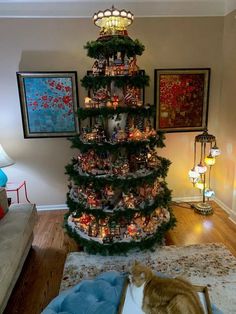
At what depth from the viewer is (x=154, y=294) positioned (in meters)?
1.59

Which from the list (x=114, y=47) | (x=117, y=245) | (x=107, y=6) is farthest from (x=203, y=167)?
(x=107, y=6)

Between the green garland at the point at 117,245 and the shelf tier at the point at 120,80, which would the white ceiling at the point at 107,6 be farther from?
the green garland at the point at 117,245

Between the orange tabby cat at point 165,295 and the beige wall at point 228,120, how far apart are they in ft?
6.73

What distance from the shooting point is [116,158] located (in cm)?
243

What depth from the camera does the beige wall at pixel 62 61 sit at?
3.18 meters

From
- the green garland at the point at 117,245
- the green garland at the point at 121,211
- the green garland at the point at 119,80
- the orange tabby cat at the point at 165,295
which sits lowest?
the green garland at the point at 117,245

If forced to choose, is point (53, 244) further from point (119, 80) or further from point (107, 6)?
point (107, 6)

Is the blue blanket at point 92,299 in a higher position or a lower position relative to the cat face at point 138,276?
lower

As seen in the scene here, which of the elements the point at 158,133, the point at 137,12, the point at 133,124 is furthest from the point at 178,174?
the point at 137,12

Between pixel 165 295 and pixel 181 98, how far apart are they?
2.61 metres

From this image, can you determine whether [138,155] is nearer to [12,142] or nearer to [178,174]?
[178,174]

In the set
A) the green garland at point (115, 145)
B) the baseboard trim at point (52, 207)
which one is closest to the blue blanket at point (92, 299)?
the green garland at point (115, 145)

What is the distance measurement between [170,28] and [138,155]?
75.1 inches

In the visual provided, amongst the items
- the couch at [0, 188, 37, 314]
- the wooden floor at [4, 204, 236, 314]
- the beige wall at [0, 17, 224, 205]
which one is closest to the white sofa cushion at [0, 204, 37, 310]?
the couch at [0, 188, 37, 314]
